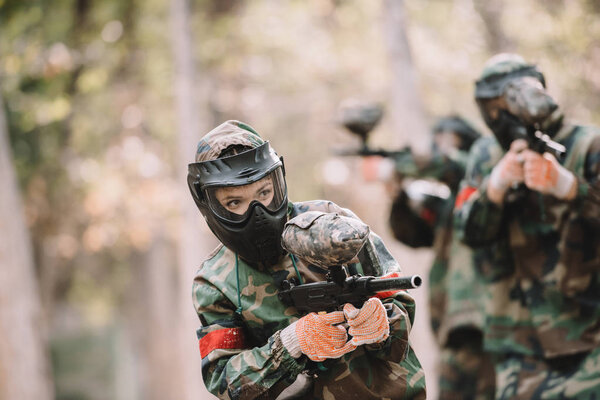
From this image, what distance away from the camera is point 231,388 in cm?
324

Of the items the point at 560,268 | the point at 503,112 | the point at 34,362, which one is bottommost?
the point at 34,362

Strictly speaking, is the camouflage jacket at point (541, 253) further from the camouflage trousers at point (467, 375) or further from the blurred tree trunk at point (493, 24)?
the blurred tree trunk at point (493, 24)

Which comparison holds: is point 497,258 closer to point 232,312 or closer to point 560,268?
point 560,268

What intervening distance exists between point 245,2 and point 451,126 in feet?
32.4

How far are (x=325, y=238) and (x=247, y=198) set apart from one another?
51 cm

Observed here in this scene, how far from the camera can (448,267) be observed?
700 centimetres

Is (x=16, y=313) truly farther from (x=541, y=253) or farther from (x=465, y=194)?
(x=541, y=253)

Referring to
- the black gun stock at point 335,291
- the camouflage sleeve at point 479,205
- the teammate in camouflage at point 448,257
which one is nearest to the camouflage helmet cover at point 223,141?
the black gun stock at point 335,291

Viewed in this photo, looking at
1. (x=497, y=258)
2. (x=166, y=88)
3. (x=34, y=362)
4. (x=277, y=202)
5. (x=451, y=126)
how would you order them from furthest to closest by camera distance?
(x=166, y=88)
(x=34, y=362)
(x=451, y=126)
(x=497, y=258)
(x=277, y=202)

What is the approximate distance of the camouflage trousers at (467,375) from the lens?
6.57 metres

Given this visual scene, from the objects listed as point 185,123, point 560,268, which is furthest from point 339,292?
point 185,123

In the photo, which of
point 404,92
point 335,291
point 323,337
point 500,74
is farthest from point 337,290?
point 404,92

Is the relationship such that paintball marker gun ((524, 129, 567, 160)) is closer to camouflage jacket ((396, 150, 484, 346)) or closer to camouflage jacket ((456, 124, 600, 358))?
camouflage jacket ((456, 124, 600, 358))

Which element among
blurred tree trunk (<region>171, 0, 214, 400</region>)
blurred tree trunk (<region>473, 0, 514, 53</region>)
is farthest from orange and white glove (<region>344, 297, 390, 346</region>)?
blurred tree trunk (<region>473, 0, 514, 53</region>)
